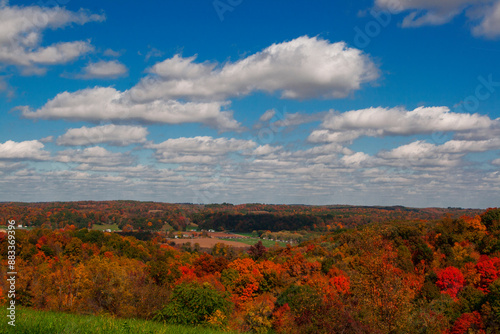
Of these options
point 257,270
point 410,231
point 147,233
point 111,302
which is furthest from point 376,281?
point 147,233

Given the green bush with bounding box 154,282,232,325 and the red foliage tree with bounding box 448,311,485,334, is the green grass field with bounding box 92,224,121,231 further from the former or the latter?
the green bush with bounding box 154,282,232,325

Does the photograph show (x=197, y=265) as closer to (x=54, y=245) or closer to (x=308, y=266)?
(x=308, y=266)

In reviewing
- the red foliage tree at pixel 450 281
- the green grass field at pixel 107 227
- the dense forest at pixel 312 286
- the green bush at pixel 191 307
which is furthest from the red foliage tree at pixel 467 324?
the green grass field at pixel 107 227

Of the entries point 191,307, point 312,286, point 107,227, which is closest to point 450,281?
point 312,286

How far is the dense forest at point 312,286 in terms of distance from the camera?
19.3 m

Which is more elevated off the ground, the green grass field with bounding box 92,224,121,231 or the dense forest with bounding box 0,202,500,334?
the dense forest with bounding box 0,202,500,334

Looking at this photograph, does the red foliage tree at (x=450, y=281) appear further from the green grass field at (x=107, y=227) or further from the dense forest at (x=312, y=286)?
the green grass field at (x=107, y=227)

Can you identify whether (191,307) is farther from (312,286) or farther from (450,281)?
(450,281)

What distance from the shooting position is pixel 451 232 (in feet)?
263

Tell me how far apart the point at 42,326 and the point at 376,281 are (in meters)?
15.6

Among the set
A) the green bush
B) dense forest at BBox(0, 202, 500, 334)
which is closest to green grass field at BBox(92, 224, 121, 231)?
dense forest at BBox(0, 202, 500, 334)

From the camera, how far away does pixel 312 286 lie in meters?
48.1

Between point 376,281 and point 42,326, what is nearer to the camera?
point 42,326

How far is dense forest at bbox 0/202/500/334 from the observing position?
63.2ft
